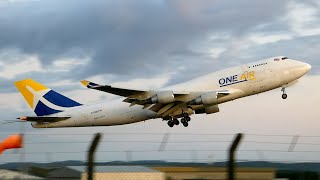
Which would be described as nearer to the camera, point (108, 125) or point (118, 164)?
point (118, 164)

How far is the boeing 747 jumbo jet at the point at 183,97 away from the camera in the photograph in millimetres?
38906

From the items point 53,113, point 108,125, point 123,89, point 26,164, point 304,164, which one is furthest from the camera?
point 53,113

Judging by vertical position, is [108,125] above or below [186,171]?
above

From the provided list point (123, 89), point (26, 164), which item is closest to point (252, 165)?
point (26, 164)

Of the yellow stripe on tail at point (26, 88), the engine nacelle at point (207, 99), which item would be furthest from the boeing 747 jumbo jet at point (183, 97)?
the yellow stripe on tail at point (26, 88)

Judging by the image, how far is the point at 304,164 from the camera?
12.5 meters

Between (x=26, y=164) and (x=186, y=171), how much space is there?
3.30 m

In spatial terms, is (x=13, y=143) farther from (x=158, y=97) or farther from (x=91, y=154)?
(x=158, y=97)

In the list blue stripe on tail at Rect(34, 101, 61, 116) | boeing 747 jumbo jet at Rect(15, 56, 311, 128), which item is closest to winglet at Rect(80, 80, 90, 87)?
boeing 747 jumbo jet at Rect(15, 56, 311, 128)

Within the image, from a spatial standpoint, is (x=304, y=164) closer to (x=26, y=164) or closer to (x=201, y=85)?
(x=26, y=164)

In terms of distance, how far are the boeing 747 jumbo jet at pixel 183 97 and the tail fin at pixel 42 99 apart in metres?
0.35

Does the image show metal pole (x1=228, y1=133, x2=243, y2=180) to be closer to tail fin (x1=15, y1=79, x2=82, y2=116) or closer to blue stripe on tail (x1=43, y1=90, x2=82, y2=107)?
tail fin (x1=15, y1=79, x2=82, y2=116)

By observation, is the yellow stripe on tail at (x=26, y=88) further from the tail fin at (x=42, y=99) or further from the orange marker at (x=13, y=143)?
the orange marker at (x=13, y=143)

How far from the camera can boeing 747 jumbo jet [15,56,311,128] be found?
38906 mm
